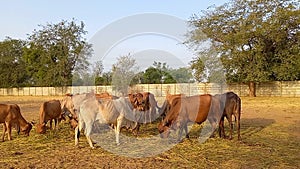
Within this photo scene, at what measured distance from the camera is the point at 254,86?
107 ft

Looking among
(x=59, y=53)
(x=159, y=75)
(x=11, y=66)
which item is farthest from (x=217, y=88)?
(x=11, y=66)

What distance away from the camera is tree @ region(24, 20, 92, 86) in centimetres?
4566

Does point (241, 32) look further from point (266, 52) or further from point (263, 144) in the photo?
point (263, 144)

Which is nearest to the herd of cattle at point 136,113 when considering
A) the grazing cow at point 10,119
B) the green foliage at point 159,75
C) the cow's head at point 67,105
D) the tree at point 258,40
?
the grazing cow at point 10,119

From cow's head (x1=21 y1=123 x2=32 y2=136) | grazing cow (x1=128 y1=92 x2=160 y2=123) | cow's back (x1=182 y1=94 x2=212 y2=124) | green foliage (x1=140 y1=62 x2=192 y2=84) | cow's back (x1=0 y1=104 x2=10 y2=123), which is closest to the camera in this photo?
cow's back (x1=182 y1=94 x2=212 y2=124)

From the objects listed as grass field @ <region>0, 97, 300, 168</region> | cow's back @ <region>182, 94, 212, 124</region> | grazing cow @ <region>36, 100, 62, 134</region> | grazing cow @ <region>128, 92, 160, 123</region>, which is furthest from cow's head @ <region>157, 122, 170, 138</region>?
grazing cow @ <region>36, 100, 62, 134</region>

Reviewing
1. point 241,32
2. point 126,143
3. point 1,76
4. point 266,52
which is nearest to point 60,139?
point 126,143

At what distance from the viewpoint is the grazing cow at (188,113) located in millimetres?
9648

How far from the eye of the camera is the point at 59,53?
46375 mm

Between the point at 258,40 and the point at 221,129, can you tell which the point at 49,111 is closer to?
the point at 221,129

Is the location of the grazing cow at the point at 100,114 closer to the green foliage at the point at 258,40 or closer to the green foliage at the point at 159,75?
the green foliage at the point at 258,40

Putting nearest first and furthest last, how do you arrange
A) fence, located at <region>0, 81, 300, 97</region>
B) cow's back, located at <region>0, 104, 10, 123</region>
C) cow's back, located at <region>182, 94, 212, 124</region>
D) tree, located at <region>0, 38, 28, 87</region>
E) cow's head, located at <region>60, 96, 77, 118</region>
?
1. cow's back, located at <region>182, 94, 212, 124</region>
2. cow's back, located at <region>0, 104, 10, 123</region>
3. cow's head, located at <region>60, 96, 77, 118</region>
4. fence, located at <region>0, 81, 300, 97</region>
5. tree, located at <region>0, 38, 28, 87</region>

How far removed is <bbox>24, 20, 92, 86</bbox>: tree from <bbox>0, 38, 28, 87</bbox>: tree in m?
9.75

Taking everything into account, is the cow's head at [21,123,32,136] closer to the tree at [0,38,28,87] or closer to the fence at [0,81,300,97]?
the fence at [0,81,300,97]
